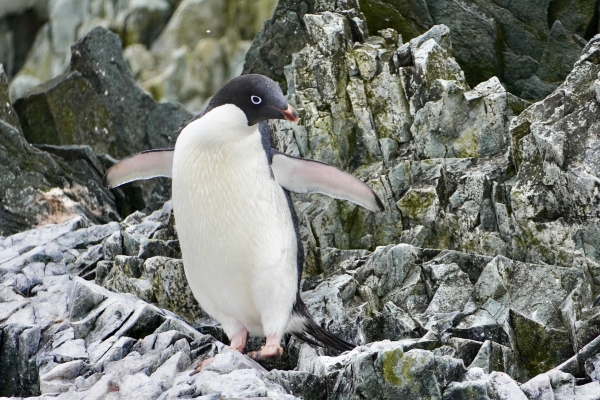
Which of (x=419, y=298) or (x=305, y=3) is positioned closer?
(x=419, y=298)

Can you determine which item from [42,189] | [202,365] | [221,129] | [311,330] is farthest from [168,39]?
[202,365]

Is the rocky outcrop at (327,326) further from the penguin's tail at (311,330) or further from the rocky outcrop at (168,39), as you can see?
the rocky outcrop at (168,39)

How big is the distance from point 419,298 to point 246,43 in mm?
15862

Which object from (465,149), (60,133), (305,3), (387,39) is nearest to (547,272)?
(465,149)

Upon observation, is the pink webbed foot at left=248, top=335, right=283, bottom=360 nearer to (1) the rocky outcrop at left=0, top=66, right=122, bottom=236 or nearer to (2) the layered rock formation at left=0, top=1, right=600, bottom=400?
(2) the layered rock formation at left=0, top=1, right=600, bottom=400

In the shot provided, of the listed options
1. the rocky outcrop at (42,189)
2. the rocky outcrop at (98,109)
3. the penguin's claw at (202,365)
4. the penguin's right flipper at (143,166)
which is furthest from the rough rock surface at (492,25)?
the penguin's claw at (202,365)

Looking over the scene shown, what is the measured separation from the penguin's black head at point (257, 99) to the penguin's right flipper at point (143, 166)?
46.8 inches

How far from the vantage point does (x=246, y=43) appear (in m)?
22.6

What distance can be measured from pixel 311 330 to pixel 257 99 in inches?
72.3

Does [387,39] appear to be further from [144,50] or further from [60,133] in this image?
[144,50]

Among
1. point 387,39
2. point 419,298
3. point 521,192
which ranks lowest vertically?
point 419,298

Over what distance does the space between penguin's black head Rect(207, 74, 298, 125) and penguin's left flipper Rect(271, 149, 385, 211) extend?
2.02 feet

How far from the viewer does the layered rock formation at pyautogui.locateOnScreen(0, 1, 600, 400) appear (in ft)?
19.9

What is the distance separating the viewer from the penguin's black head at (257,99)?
22.2 feet
